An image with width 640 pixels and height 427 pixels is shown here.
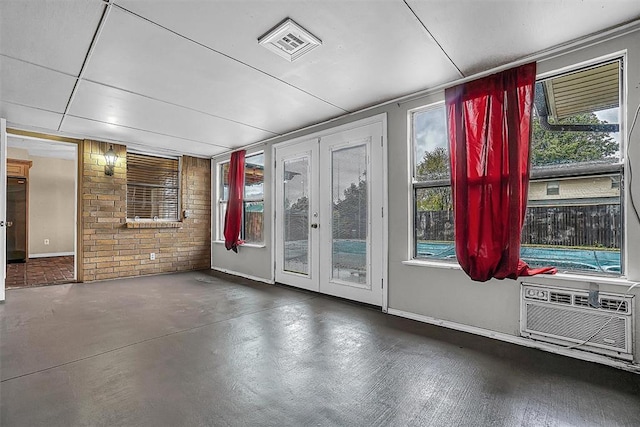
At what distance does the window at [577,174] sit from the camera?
246 cm

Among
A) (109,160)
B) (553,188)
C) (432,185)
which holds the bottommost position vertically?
(553,188)

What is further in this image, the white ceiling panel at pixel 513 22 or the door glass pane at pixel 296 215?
the door glass pane at pixel 296 215

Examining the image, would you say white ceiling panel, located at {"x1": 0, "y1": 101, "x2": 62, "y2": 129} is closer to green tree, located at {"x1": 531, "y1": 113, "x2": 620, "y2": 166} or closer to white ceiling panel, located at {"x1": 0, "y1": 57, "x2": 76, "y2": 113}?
white ceiling panel, located at {"x1": 0, "y1": 57, "x2": 76, "y2": 113}

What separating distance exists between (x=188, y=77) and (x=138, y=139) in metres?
2.92

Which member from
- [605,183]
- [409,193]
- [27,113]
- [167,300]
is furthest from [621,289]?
[27,113]

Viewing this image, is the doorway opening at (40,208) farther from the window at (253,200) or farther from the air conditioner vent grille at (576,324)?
the air conditioner vent grille at (576,324)

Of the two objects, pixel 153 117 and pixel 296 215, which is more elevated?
pixel 153 117

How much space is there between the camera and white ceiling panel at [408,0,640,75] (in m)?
2.08

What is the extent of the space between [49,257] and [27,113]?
554 centimetres

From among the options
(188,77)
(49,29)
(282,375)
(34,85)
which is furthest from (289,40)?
(34,85)

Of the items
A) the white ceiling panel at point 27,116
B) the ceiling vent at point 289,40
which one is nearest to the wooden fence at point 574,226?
the ceiling vent at point 289,40

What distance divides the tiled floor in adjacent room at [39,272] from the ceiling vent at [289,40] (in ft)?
17.3

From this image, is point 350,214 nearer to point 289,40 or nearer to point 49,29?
point 289,40

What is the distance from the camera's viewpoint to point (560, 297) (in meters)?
2.55
